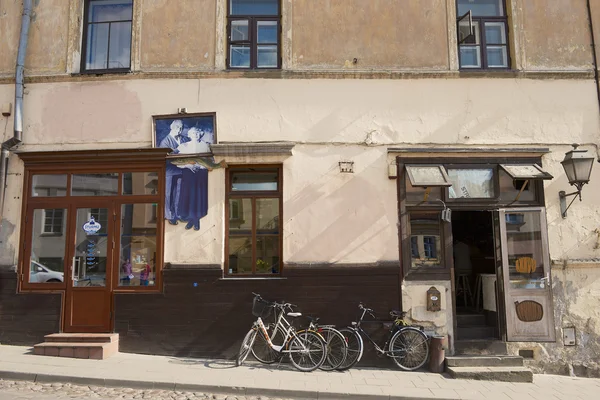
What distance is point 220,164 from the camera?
855cm

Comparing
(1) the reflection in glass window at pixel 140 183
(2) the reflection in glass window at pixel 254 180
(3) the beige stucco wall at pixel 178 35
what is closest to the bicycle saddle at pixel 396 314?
(2) the reflection in glass window at pixel 254 180

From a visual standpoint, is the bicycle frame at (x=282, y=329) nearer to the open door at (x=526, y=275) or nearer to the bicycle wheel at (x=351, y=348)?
the bicycle wheel at (x=351, y=348)

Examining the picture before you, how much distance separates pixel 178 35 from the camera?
896 cm

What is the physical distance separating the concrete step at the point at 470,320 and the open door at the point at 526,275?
66cm

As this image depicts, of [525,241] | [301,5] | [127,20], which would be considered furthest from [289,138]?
[525,241]

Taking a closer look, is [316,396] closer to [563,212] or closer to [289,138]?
[289,138]

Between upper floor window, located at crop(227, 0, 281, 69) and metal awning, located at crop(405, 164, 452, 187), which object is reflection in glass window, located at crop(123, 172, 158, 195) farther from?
metal awning, located at crop(405, 164, 452, 187)

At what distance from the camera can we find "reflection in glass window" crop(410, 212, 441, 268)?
8.52m

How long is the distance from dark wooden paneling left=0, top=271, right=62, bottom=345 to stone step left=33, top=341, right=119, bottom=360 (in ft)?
1.54

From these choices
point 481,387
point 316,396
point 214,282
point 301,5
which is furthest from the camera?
point 301,5

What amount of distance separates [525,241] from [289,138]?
4.66m

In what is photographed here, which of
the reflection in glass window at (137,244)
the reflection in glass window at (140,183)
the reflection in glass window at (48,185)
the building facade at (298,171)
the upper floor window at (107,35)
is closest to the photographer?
the building facade at (298,171)

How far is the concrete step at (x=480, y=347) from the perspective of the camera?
27.2ft

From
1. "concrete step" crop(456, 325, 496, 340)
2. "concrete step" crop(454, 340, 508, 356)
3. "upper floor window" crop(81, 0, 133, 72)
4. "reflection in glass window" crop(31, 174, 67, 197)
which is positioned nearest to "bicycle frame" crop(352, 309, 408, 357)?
"concrete step" crop(454, 340, 508, 356)
